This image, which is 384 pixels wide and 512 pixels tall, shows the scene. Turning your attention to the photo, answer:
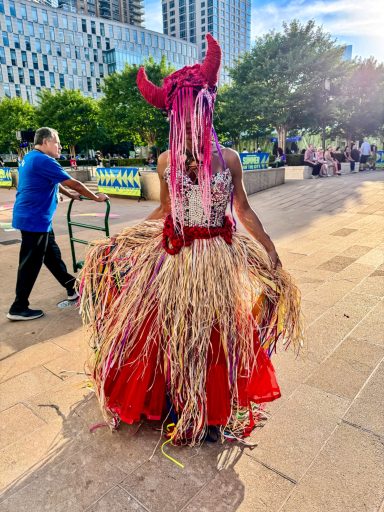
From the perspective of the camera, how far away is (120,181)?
44.8 feet

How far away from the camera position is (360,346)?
3.12 metres

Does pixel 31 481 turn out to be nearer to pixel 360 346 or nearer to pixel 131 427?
pixel 131 427

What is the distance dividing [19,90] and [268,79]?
65.6 metres

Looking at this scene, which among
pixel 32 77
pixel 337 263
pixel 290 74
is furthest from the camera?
pixel 32 77

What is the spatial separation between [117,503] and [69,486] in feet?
0.95

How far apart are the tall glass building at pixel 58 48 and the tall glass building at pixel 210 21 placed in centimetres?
3449

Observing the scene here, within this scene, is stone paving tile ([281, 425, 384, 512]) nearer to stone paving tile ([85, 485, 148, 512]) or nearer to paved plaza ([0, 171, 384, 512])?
paved plaza ([0, 171, 384, 512])

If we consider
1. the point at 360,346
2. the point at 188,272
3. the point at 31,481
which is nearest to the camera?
A: the point at 31,481

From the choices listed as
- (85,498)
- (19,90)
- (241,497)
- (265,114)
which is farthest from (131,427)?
(19,90)

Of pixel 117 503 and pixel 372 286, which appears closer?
pixel 117 503

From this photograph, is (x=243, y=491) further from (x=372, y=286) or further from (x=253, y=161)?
(x=253, y=161)

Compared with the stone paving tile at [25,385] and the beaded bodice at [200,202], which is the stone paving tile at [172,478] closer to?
the stone paving tile at [25,385]

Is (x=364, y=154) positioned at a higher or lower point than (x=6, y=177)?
higher

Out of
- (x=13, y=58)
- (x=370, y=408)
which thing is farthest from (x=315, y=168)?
(x=13, y=58)
